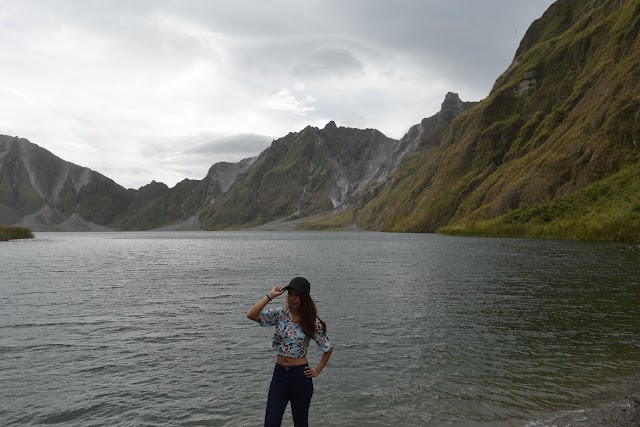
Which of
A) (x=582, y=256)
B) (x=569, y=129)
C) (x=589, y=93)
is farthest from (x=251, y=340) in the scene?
(x=589, y=93)

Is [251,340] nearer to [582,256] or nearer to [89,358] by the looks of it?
[89,358]

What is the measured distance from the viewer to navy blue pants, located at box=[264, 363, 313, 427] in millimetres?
10484

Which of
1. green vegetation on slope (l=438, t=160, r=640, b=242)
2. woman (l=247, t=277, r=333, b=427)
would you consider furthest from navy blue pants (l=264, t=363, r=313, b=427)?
green vegetation on slope (l=438, t=160, r=640, b=242)

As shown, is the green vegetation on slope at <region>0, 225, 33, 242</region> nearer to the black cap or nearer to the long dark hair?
the long dark hair

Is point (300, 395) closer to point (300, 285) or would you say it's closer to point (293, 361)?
point (293, 361)

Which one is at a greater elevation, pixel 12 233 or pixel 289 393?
pixel 12 233

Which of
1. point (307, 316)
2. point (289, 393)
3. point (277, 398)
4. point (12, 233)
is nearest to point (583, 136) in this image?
point (307, 316)

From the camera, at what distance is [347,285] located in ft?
155

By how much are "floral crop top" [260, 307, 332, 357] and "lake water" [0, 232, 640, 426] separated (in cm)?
554

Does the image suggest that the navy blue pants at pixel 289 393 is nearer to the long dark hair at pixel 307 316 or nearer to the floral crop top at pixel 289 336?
the floral crop top at pixel 289 336

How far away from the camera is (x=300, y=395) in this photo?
416 inches

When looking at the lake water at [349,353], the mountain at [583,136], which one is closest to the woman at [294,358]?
the lake water at [349,353]

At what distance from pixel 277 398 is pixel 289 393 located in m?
0.31

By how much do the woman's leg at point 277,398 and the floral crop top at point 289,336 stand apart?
20.6 inches
